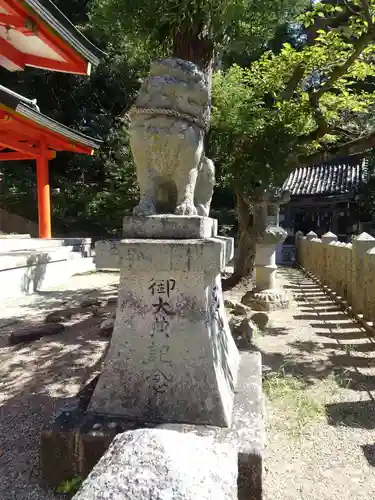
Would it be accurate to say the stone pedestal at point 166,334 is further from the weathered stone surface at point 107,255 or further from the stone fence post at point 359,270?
the stone fence post at point 359,270

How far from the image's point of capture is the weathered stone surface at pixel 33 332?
178 inches

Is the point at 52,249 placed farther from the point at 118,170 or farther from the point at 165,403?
the point at 165,403

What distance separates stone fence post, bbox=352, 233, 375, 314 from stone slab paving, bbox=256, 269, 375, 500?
49 centimetres

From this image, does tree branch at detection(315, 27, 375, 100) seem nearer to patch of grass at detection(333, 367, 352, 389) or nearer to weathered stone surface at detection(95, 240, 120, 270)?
patch of grass at detection(333, 367, 352, 389)

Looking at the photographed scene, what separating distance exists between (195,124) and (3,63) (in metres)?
8.59

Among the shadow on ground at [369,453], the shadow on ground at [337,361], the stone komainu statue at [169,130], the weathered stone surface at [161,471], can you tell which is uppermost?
the stone komainu statue at [169,130]

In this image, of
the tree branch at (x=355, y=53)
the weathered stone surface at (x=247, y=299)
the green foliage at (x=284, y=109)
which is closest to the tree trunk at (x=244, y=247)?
the green foliage at (x=284, y=109)

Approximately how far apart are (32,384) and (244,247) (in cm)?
555

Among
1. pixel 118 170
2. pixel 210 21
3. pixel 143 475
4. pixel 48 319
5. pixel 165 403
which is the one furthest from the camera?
pixel 118 170

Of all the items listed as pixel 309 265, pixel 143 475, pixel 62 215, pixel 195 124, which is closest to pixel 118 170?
pixel 62 215

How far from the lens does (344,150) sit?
6.62 meters

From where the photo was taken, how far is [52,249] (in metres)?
9.64

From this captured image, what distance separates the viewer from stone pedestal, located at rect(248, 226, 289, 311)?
6.75m

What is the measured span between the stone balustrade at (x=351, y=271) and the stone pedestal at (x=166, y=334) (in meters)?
3.71
